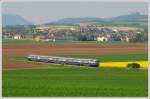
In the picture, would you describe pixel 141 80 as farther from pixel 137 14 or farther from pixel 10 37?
pixel 10 37

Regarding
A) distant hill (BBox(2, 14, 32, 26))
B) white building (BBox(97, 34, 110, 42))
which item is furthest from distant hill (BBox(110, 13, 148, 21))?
distant hill (BBox(2, 14, 32, 26))

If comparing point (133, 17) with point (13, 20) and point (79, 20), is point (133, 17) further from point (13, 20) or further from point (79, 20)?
point (13, 20)

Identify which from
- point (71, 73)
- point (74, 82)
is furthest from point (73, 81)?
point (71, 73)

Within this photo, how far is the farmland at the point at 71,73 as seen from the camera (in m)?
19.1

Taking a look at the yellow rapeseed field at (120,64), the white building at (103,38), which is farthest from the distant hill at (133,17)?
the yellow rapeseed field at (120,64)

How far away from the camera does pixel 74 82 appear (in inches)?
811

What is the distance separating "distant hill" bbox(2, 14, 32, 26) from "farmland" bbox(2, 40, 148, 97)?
2.92 ft

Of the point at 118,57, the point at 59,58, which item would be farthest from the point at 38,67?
the point at 118,57

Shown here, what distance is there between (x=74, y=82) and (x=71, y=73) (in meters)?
1.81

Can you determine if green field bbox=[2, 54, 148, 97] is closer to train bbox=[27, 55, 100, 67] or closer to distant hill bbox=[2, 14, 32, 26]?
train bbox=[27, 55, 100, 67]

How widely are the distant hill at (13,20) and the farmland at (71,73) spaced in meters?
0.89

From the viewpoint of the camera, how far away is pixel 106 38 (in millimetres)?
25266

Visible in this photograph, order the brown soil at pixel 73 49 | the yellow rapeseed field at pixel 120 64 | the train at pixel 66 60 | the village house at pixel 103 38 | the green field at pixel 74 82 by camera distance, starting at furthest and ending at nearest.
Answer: the village house at pixel 103 38 → the brown soil at pixel 73 49 → the yellow rapeseed field at pixel 120 64 → the train at pixel 66 60 → the green field at pixel 74 82

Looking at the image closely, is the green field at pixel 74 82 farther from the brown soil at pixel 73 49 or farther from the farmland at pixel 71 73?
the brown soil at pixel 73 49
